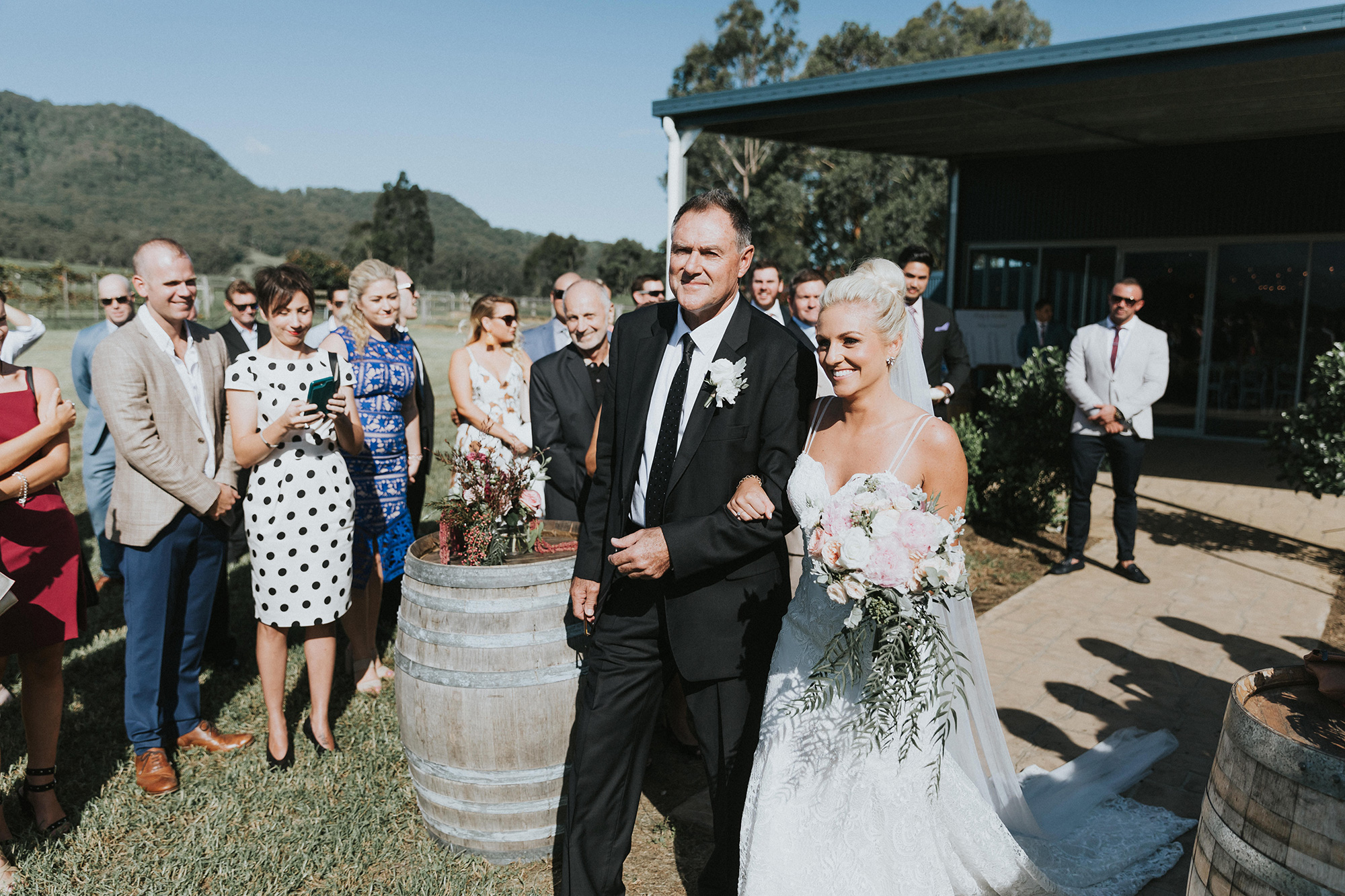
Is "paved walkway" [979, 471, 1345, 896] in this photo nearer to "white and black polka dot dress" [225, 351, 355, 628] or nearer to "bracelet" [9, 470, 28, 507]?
"white and black polka dot dress" [225, 351, 355, 628]

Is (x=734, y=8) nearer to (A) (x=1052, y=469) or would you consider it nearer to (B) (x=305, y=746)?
(A) (x=1052, y=469)

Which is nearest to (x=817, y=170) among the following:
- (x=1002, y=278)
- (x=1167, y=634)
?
(x=1002, y=278)

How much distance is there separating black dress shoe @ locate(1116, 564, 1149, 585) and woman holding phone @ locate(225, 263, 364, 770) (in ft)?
19.1

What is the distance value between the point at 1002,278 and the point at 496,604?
46.6ft

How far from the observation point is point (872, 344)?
2617mm

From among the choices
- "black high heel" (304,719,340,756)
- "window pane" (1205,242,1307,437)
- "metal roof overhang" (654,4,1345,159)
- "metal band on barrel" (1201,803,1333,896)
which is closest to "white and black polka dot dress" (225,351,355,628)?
"black high heel" (304,719,340,756)

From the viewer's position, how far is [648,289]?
6.55 m

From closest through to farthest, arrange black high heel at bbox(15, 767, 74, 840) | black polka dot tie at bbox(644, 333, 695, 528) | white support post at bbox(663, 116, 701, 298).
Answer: black polka dot tie at bbox(644, 333, 695, 528) < black high heel at bbox(15, 767, 74, 840) < white support post at bbox(663, 116, 701, 298)

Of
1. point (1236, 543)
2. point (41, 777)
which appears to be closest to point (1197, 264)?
point (1236, 543)

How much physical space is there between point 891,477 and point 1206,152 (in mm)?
13757

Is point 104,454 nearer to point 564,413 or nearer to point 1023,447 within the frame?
point 564,413

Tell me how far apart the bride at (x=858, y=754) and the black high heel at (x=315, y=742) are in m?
2.39

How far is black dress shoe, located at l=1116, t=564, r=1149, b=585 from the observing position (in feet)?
22.7

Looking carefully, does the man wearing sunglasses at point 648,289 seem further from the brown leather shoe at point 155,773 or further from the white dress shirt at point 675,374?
the brown leather shoe at point 155,773
